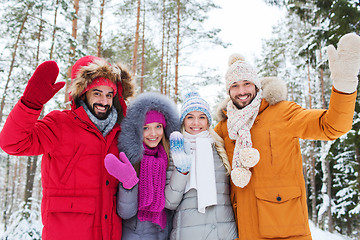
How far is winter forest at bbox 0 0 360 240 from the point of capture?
21.7 feet

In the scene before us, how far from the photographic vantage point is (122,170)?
241cm

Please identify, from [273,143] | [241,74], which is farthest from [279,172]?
[241,74]

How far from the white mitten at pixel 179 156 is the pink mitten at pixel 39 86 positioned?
1326mm

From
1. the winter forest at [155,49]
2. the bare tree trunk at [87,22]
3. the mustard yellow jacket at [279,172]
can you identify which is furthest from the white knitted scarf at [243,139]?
the bare tree trunk at [87,22]

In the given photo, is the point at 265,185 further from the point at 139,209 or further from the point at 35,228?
the point at 35,228

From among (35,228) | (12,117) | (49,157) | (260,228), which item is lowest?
(35,228)

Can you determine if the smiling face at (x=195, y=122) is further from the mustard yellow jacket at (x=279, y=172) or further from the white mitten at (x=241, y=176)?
the white mitten at (x=241, y=176)

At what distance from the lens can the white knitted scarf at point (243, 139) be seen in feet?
8.45

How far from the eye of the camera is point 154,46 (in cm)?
1653

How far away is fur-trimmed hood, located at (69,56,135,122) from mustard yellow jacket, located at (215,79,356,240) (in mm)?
1733

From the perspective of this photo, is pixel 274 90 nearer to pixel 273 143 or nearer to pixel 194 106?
pixel 273 143

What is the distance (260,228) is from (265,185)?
444 mm

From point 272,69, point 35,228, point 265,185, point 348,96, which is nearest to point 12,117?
point 265,185

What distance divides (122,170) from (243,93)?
1.66 m
